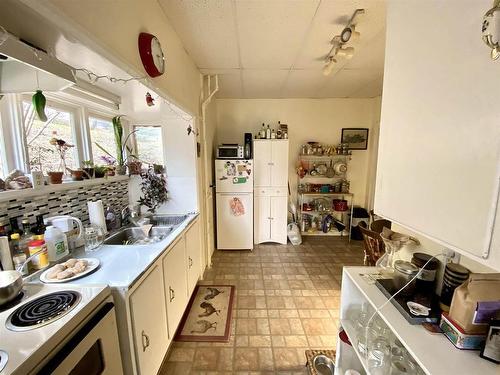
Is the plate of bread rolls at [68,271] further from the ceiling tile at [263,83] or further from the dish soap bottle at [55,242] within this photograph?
the ceiling tile at [263,83]

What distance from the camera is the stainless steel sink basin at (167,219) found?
2.32m

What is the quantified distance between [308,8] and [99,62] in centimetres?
138

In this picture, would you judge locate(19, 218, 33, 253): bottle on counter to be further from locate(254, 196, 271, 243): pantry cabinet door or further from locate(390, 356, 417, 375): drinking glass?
locate(254, 196, 271, 243): pantry cabinet door

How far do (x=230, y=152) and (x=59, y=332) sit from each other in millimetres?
2866

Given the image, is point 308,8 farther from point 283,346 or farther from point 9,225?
point 283,346

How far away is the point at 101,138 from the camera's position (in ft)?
7.29

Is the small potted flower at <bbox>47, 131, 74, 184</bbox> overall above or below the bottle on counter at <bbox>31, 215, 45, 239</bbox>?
above

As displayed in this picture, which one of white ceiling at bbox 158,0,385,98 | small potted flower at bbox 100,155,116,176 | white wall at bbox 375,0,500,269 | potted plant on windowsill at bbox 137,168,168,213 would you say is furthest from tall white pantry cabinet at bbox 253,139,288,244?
white wall at bbox 375,0,500,269

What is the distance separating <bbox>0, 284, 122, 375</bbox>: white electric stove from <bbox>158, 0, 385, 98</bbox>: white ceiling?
1.70m

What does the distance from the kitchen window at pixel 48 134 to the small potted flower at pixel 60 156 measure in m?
0.01

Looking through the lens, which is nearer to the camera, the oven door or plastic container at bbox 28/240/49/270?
the oven door

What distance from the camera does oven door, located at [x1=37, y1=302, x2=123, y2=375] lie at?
708mm

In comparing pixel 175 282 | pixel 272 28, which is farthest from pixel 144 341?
pixel 272 28

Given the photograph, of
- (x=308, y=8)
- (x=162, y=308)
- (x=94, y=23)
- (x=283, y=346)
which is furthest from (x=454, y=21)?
(x=283, y=346)
